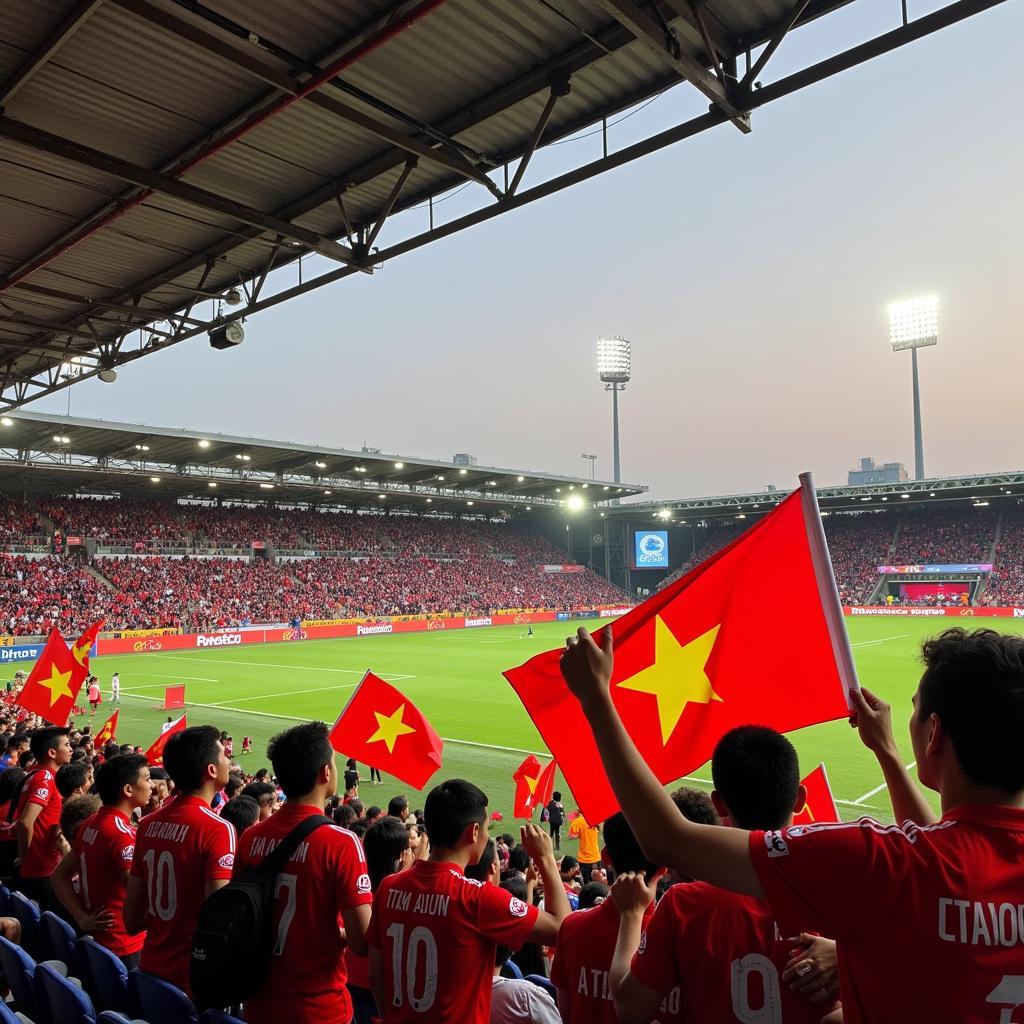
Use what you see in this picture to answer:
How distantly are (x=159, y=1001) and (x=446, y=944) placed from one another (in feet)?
5.58

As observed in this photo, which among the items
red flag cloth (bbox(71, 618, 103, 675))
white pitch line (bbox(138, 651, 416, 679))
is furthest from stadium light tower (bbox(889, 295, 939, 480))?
red flag cloth (bbox(71, 618, 103, 675))

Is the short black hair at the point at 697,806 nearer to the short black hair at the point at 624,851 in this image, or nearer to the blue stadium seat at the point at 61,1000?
the short black hair at the point at 624,851

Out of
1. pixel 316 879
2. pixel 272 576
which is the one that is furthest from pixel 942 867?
pixel 272 576

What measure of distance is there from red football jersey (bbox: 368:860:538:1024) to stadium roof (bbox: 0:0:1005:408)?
6.08 meters

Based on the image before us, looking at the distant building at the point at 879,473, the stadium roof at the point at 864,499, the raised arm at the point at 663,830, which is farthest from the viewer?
the distant building at the point at 879,473

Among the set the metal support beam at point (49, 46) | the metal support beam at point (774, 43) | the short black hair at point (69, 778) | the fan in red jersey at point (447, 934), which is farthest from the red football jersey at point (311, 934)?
the metal support beam at point (774, 43)

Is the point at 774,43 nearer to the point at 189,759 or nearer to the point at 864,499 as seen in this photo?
the point at 189,759

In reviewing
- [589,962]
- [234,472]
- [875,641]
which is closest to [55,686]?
[589,962]

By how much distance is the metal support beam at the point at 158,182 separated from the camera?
7.93 m

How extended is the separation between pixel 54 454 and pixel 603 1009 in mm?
43163

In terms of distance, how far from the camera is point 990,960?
1.53 meters

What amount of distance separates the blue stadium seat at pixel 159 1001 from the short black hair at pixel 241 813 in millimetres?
2057

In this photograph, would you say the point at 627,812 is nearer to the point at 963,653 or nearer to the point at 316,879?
the point at 963,653

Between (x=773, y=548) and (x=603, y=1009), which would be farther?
(x=773, y=548)
